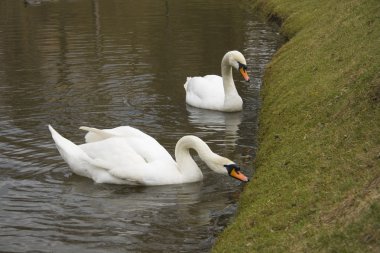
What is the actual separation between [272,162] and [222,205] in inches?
40.7

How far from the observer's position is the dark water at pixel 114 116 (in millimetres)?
10016

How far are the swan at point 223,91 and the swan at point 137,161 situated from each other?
16.0 feet

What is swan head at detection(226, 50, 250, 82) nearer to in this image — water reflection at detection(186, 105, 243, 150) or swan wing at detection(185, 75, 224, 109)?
swan wing at detection(185, 75, 224, 109)

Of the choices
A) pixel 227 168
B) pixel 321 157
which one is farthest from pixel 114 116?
pixel 321 157

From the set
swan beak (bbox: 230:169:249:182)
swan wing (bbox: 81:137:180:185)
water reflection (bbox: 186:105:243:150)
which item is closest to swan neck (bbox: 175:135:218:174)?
swan wing (bbox: 81:137:180:185)

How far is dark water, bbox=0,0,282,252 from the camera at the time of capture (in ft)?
32.9

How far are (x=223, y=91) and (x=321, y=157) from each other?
8.27m

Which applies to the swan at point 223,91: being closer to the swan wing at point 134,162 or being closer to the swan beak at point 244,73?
the swan beak at point 244,73

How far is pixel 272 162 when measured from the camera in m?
10.9

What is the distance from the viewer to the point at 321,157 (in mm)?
9727

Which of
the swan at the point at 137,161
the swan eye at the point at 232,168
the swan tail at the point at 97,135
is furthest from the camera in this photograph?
the swan tail at the point at 97,135

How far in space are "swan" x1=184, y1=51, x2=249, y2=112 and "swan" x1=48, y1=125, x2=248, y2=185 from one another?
489cm

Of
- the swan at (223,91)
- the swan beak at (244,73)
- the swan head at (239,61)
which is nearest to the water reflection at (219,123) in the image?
the swan at (223,91)

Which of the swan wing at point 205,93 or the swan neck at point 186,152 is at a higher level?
the swan neck at point 186,152
